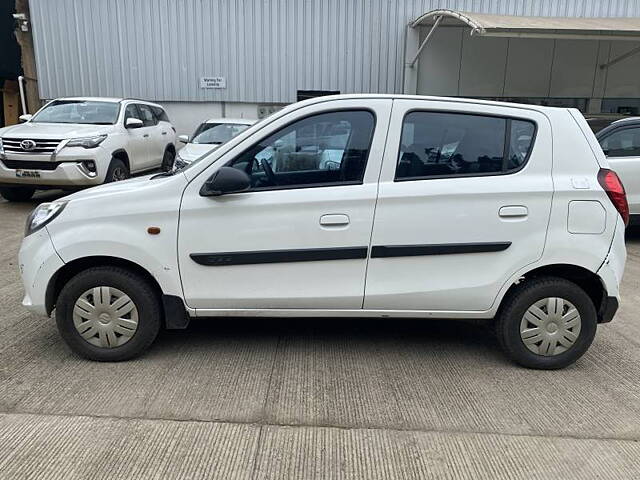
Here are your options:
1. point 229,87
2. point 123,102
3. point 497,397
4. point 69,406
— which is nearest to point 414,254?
point 497,397

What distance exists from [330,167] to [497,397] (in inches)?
68.9

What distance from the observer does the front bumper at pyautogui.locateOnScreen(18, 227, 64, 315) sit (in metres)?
3.26

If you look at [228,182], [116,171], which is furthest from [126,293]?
[116,171]

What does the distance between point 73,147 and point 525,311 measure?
7182 millimetres

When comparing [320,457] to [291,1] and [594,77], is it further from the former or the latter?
[594,77]

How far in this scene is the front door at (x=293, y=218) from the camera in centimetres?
320

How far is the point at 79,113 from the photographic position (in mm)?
9117

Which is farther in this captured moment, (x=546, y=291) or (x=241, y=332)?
(x=241, y=332)

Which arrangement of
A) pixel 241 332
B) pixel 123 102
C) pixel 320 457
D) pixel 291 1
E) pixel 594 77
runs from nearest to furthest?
pixel 320 457 < pixel 241 332 < pixel 123 102 < pixel 291 1 < pixel 594 77

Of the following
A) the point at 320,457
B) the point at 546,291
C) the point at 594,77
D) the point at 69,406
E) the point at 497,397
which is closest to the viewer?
the point at 320,457

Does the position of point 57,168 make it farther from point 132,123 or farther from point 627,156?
point 627,156

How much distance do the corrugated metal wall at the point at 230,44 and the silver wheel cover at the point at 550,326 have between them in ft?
38.6

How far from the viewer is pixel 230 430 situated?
275 cm

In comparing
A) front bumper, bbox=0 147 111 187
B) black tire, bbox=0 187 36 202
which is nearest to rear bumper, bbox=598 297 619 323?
front bumper, bbox=0 147 111 187
